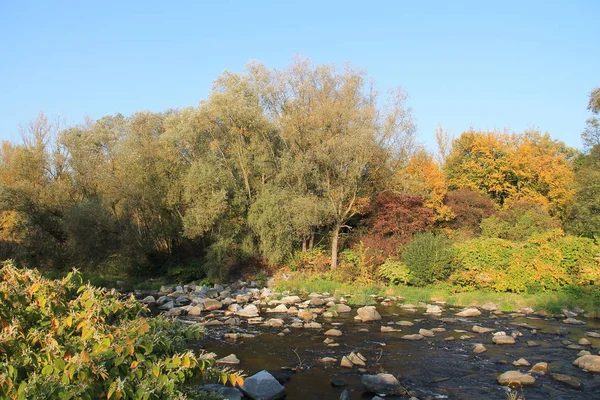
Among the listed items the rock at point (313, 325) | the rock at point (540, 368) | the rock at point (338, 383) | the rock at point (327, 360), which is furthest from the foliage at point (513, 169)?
the rock at point (338, 383)

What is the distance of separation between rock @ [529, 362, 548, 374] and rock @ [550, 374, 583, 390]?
29 cm

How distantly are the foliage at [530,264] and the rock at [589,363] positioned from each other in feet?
30.8

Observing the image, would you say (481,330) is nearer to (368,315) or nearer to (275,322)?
(368,315)

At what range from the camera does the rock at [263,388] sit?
31.1 ft

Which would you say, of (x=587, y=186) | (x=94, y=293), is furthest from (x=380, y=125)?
(x=94, y=293)

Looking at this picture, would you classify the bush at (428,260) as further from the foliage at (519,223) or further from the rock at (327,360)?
the rock at (327,360)

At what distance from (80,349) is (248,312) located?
1468 centimetres

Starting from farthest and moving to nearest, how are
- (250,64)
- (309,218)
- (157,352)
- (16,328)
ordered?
1. (250,64)
2. (309,218)
3. (157,352)
4. (16,328)

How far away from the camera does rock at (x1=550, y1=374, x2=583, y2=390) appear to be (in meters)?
10.2

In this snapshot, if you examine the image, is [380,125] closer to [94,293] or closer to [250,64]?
[250,64]

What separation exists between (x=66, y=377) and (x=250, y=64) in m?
28.0

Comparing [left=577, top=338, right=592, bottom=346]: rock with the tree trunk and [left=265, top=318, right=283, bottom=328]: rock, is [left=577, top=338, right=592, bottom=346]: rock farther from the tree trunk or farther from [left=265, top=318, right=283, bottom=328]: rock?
the tree trunk

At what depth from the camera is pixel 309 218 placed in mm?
25750

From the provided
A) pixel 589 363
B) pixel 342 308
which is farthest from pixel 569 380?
pixel 342 308
